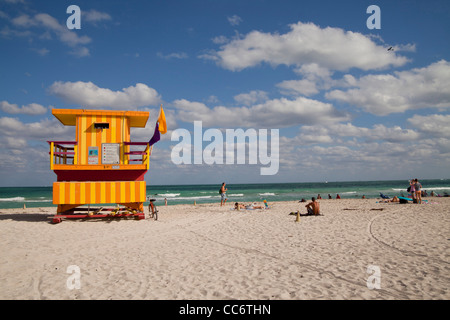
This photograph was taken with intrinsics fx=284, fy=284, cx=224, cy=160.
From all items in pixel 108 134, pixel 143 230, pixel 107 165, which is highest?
pixel 108 134

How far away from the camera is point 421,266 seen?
6.71 m

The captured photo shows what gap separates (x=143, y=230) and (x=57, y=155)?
19.8 ft

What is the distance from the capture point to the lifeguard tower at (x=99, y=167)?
13695 millimetres

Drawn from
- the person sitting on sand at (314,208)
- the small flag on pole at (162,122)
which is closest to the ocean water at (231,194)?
the person sitting on sand at (314,208)

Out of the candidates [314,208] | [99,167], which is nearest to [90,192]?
[99,167]

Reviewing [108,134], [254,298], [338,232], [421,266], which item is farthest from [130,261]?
[108,134]

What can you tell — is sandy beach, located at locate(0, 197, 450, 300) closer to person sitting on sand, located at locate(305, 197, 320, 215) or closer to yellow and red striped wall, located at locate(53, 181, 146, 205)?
yellow and red striped wall, located at locate(53, 181, 146, 205)

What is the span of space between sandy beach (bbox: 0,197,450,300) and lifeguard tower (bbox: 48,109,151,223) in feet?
6.31

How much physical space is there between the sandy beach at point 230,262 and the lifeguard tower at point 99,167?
1.92m

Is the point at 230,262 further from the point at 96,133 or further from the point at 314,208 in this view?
the point at 96,133

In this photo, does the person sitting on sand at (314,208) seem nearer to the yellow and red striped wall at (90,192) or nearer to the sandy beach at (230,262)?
the sandy beach at (230,262)

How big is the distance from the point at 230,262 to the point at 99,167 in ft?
31.0
